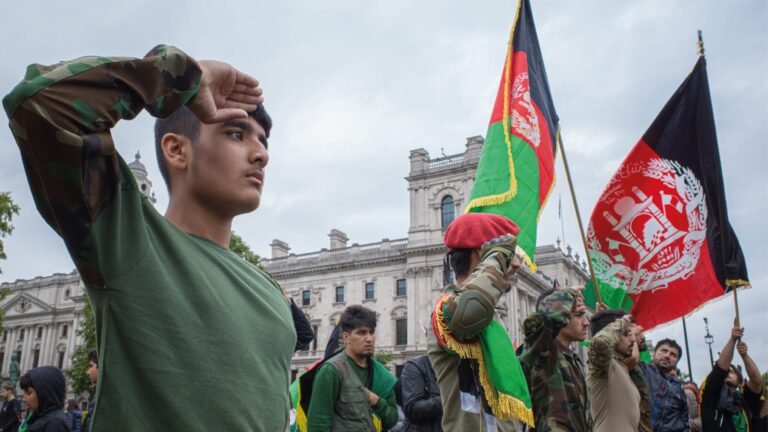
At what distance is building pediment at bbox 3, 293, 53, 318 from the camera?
6153 cm

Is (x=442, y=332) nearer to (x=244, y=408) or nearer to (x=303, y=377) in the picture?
(x=244, y=408)

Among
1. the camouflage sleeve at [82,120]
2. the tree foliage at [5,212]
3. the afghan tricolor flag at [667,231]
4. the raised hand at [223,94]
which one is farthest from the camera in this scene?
the tree foliage at [5,212]

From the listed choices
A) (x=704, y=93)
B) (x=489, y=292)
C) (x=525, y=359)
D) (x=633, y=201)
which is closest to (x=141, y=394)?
(x=489, y=292)

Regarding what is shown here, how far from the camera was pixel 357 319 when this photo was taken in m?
5.06

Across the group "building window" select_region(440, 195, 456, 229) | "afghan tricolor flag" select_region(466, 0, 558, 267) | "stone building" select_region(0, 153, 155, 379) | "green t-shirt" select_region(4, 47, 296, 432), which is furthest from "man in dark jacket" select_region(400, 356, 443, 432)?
"stone building" select_region(0, 153, 155, 379)

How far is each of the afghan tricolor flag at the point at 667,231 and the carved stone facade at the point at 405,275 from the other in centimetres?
3336

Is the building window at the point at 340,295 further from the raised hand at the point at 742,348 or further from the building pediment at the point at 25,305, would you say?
the raised hand at the point at 742,348

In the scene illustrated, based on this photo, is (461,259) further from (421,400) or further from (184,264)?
(184,264)

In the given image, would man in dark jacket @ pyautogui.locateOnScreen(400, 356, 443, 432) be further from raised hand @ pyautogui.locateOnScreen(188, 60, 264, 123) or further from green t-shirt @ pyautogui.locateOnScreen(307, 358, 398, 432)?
raised hand @ pyautogui.locateOnScreen(188, 60, 264, 123)

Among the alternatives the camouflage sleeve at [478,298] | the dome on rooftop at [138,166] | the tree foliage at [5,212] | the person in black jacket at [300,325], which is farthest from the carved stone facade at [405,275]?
the person in black jacket at [300,325]

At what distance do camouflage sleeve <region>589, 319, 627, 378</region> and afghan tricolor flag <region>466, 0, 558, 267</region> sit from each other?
972mm

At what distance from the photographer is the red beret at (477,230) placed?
3191 millimetres

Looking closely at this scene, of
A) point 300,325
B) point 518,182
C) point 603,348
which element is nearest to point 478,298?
point 300,325

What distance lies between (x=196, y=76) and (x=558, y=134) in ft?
16.7
